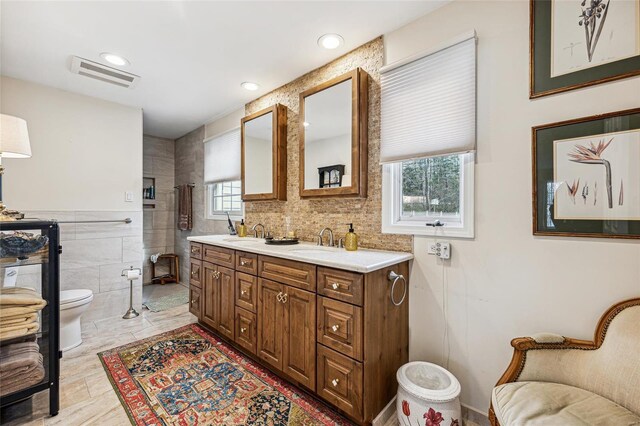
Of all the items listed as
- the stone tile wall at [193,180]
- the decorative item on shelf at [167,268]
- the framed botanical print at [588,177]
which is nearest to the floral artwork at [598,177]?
the framed botanical print at [588,177]

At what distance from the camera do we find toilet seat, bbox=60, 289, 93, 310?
237 centimetres

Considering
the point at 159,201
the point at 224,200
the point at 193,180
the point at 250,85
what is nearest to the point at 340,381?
the point at 250,85

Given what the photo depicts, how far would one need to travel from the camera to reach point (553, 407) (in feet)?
3.44

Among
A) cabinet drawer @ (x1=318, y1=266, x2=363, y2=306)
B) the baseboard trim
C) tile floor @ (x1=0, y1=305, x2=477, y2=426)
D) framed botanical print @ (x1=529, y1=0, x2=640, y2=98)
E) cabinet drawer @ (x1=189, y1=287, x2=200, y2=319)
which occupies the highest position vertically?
framed botanical print @ (x1=529, y1=0, x2=640, y2=98)

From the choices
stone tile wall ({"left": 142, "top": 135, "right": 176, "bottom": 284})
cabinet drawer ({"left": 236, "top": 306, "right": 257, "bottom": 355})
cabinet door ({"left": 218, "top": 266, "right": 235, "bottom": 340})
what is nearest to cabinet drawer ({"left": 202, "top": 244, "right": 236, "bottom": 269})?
cabinet door ({"left": 218, "top": 266, "right": 235, "bottom": 340})

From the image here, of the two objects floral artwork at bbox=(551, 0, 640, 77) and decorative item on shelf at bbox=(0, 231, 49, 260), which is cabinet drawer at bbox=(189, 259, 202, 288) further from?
floral artwork at bbox=(551, 0, 640, 77)

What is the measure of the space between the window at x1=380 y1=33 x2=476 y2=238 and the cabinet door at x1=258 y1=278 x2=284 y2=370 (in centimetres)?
95

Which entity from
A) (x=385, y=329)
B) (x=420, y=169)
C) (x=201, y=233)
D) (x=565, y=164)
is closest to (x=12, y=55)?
(x=201, y=233)

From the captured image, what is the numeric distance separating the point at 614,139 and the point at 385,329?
1.48 metres

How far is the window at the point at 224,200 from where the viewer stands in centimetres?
353

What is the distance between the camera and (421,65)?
1813mm

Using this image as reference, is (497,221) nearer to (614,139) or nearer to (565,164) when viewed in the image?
(565,164)

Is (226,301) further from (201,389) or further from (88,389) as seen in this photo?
(88,389)

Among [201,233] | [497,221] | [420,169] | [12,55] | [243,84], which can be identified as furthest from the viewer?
[201,233]
